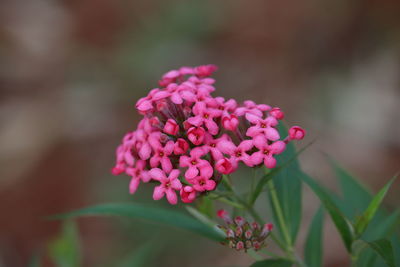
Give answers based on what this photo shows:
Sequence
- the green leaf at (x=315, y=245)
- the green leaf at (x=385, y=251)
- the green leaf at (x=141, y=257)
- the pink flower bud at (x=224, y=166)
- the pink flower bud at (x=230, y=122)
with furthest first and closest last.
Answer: the green leaf at (x=141, y=257) → the green leaf at (x=315, y=245) → the pink flower bud at (x=230, y=122) → the pink flower bud at (x=224, y=166) → the green leaf at (x=385, y=251)

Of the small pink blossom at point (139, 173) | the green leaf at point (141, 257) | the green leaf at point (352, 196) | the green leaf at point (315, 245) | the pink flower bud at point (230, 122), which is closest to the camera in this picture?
the pink flower bud at point (230, 122)

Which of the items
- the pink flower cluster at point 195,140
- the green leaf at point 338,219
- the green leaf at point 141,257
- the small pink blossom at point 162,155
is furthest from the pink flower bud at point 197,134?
the green leaf at point 141,257

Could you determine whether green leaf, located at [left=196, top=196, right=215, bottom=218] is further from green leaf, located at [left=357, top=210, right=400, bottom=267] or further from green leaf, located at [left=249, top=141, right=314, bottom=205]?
green leaf, located at [left=357, top=210, right=400, bottom=267]

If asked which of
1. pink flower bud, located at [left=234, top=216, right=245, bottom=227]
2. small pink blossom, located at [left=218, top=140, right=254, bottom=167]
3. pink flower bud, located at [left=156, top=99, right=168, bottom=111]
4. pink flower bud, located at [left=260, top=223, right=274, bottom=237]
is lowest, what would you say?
pink flower bud, located at [left=260, top=223, right=274, bottom=237]

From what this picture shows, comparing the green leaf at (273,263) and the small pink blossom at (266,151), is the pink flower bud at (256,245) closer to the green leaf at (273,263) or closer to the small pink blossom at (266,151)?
the green leaf at (273,263)

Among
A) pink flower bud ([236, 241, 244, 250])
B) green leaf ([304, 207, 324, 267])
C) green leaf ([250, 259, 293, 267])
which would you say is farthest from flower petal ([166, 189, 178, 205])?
green leaf ([304, 207, 324, 267])

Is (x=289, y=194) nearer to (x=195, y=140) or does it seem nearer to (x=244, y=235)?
(x=244, y=235)

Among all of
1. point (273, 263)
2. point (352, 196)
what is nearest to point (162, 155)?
point (273, 263)
